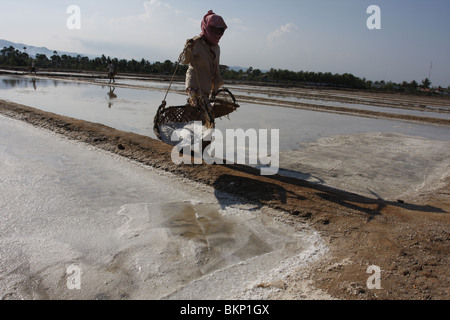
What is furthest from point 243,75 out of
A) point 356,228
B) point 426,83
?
point 356,228

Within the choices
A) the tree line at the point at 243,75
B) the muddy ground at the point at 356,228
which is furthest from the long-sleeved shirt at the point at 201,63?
the tree line at the point at 243,75

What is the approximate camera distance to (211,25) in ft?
14.5

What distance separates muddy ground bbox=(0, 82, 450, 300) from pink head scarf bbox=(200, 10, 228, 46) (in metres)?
1.67

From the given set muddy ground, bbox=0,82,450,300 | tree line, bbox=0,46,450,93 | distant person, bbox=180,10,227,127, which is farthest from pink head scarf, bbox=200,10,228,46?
tree line, bbox=0,46,450,93

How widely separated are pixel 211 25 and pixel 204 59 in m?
0.44

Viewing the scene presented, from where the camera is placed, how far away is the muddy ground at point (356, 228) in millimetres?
2152

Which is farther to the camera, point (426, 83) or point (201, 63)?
point (426, 83)

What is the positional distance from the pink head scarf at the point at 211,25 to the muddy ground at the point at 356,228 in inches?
65.8

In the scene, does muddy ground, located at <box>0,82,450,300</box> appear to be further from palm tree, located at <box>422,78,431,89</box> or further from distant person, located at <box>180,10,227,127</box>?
palm tree, located at <box>422,78,431,89</box>

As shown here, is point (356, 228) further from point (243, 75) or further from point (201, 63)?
point (243, 75)

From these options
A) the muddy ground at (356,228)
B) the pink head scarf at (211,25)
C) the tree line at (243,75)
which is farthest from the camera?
the tree line at (243,75)

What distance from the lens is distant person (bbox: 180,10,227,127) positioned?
4453 mm

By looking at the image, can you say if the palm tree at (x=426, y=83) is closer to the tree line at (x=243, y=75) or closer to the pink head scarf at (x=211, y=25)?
the tree line at (x=243, y=75)

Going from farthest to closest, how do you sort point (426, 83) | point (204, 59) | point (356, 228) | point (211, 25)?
point (426, 83)
point (204, 59)
point (211, 25)
point (356, 228)
